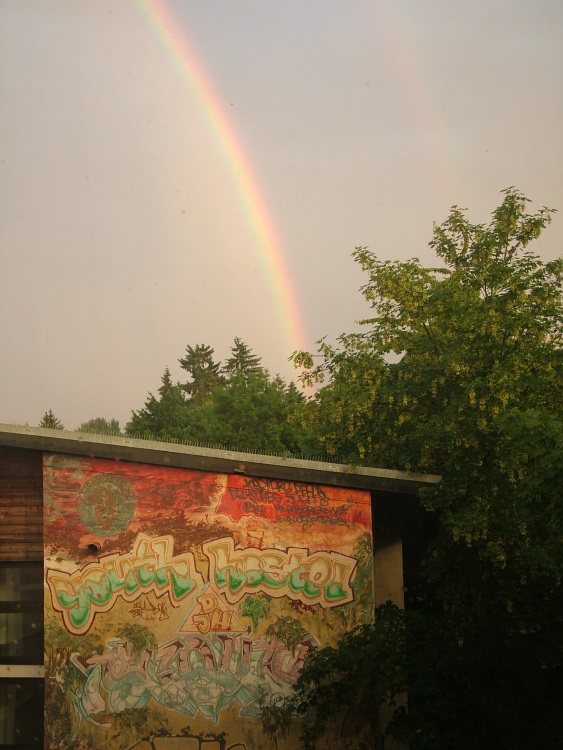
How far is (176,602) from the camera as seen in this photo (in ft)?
39.1

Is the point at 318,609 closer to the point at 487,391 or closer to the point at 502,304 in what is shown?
the point at 487,391

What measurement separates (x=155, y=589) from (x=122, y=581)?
18.8 inches

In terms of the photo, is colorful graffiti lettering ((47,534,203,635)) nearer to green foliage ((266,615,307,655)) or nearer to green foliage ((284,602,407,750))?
green foliage ((266,615,307,655))

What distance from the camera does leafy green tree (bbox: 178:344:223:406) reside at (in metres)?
110

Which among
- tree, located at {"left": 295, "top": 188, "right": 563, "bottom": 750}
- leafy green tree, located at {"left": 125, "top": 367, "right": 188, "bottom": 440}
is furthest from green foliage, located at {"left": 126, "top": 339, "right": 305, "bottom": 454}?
tree, located at {"left": 295, "top": 188, "right": 563, "bottom": 750}

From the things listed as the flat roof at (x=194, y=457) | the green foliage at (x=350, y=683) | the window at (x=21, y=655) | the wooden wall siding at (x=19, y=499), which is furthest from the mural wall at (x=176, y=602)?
the window at (x=21, y=655)

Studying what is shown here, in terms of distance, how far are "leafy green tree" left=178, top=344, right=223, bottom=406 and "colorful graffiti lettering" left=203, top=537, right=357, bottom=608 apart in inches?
3775

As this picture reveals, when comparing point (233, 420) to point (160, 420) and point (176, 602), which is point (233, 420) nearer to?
point (160, 420)

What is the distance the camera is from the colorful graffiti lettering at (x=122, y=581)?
453 inches

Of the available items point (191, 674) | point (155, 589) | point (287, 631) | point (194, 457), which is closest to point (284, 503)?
point (194, 457)

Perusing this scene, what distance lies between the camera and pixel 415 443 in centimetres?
1605

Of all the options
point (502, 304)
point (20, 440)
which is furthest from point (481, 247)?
point (20, 440)

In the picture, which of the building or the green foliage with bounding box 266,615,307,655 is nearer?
the building

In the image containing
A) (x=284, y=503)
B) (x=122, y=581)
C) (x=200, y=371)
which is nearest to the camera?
(x=122, y=581)
